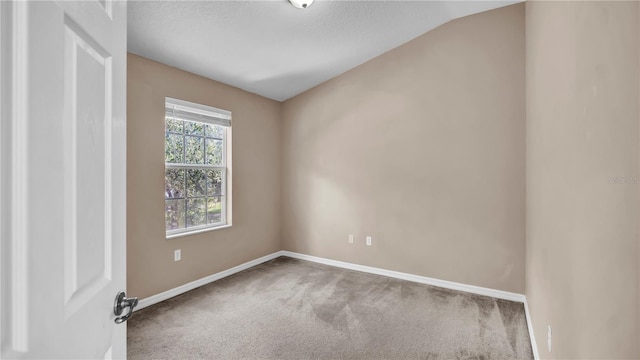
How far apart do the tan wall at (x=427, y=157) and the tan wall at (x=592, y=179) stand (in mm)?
1409

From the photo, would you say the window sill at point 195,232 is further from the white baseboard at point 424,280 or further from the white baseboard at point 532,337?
the white baseboard at point 532,337

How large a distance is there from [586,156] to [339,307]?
2.38m

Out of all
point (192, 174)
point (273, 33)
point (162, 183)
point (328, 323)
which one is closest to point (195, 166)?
point (192, 174)

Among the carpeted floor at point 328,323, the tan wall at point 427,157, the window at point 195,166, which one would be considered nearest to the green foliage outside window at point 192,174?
the window at point 195,166

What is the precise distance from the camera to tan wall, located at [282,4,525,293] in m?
3.09

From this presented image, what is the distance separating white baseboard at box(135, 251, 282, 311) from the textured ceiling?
7.63 feet

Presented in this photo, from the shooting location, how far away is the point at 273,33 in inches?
114

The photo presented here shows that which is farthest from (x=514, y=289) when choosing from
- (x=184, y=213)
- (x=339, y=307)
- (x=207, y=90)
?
(x=207, y=90)

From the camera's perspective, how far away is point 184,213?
339 cm

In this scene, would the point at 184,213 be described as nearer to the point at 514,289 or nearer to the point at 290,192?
the point at 290,192

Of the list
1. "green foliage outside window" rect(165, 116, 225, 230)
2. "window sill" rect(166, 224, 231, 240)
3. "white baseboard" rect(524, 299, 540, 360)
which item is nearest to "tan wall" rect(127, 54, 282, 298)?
"window sill" rect(166, 224, 231, 240)

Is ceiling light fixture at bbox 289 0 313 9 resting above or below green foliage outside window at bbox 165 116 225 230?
above
